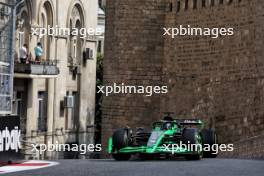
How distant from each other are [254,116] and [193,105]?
3642 millimetres

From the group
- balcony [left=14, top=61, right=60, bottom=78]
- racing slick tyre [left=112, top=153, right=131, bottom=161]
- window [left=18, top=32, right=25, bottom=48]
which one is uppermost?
window [left=18, top=32, right=25, bottom=48]

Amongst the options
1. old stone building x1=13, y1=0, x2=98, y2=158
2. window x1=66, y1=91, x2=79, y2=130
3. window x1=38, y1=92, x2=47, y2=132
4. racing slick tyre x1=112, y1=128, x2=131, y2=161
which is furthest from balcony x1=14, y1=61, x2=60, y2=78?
racing slick tyre x1=112, y1=128, x2=131, y2=161

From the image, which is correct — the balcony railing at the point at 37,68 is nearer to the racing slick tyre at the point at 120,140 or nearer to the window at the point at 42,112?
the window at the point at 42,112

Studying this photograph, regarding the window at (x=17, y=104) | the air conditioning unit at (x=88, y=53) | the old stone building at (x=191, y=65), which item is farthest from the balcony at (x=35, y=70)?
the air conditioning unit at (x=88, y=53)

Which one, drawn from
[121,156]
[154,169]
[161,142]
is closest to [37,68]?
[121,156]

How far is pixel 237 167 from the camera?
57.0ft

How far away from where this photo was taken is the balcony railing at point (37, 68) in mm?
31953

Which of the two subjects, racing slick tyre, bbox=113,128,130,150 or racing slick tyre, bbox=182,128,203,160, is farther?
racing slick tyre, bbox=113,128,130,150

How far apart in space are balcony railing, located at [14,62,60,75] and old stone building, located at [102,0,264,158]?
292 cm

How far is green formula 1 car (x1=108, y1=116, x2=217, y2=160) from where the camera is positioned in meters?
20.1

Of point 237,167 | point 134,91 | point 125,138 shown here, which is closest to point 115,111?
point 134,91

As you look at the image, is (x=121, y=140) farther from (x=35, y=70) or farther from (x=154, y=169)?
(x=35, y=70)

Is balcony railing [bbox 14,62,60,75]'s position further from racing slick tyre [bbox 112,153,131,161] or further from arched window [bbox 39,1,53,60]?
racing slick tyre [bbox 112,153,131,161]

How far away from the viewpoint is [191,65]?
28.6 meters
